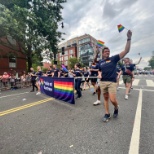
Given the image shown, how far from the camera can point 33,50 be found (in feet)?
65.4

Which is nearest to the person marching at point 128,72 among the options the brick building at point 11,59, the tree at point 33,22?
the tree at point 33,22

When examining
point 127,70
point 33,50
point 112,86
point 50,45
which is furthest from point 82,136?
point 33,50

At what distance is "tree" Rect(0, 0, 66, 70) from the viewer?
12.8m

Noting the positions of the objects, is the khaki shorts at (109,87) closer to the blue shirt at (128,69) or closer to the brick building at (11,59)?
the blue shirt at (128,69)

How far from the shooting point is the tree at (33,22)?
Answer: 12.8 m

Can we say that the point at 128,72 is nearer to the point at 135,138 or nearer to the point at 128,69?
the point at 128,69

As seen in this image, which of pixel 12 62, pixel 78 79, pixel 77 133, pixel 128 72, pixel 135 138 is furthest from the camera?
pixel 12 62

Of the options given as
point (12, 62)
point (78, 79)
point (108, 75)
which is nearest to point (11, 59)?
point (12, 62)

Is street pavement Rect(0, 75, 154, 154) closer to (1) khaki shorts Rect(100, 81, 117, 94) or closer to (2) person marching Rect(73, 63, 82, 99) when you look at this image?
(1) khaki shorts Rect(100, 81, 117, 94)

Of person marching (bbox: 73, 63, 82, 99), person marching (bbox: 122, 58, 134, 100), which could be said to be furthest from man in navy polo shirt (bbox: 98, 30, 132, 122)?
person marching (bbox: 122, 58, 134, 100)

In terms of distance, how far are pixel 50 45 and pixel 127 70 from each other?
13908 mm

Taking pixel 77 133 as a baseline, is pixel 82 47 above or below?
above

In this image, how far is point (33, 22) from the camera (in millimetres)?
14375

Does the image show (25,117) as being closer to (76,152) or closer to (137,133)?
(76,152)
